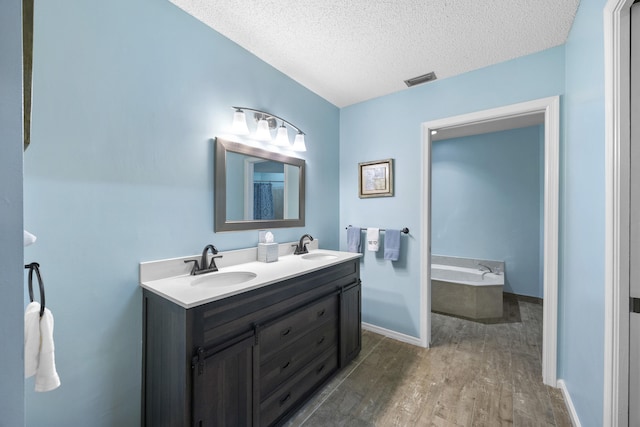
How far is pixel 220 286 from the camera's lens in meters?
1.53

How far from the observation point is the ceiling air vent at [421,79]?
2.20 m

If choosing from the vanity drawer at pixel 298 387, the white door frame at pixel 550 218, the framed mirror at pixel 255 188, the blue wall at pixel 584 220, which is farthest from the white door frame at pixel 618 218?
the framed mirror at pixel 255 188

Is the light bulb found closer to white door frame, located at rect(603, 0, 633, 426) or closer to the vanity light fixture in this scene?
the vanity light fixture

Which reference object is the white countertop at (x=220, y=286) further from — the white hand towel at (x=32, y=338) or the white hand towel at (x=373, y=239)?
the white hand towel at (x=373, y=239)

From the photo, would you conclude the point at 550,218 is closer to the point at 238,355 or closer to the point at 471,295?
the point at 471,295

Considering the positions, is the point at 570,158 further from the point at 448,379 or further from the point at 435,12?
the point at 448,379

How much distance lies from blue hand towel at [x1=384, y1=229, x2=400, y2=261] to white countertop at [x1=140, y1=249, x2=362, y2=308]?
0.65 m

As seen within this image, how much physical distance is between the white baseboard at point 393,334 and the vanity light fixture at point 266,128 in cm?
194

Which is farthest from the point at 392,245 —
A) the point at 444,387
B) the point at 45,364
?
the point at 45,364

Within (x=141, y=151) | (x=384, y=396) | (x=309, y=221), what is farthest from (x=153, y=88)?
(x=384, y=396)

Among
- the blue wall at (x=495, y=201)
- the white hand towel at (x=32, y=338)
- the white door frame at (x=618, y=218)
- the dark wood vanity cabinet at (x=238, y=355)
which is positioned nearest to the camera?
the white hand towel at (x=32, y=338)

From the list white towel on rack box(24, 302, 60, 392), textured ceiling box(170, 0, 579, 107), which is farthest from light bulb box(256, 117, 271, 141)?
white towel on rack box(24, 302, 60, 392)

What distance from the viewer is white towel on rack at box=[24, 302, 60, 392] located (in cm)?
75

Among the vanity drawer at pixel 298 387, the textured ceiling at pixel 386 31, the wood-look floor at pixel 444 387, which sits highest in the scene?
the textured ceiling at pixel 386 31
